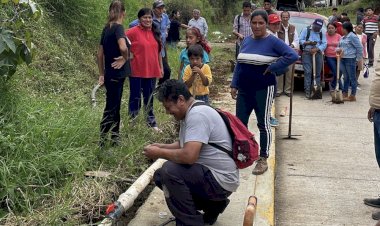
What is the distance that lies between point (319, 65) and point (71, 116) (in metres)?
6.87

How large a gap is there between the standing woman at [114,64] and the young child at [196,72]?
84cm

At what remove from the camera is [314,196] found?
5773 mm

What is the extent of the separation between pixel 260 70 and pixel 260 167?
1.08 metres

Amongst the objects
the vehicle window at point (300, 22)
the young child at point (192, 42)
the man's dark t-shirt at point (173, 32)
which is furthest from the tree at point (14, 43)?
the man's dark t-shirt at point (173, 32)

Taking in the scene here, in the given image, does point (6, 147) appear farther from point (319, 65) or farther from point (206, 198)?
point (319, 65)

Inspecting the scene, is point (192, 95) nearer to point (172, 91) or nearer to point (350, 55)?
point (172, 91)

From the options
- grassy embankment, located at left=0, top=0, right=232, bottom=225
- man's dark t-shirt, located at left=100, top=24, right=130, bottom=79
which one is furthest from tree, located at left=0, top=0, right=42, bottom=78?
man's dark t-shirt, located at left=100, top=24, right=130, bottom=79

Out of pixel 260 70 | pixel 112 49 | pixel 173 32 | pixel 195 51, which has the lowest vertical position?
pixel 173 32

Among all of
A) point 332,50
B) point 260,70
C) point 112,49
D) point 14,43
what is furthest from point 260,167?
point 332,50

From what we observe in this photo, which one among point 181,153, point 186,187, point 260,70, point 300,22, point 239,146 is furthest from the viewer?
point 300,22

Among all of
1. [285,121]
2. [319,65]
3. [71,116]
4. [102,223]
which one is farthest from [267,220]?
[319,65]

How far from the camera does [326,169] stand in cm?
671

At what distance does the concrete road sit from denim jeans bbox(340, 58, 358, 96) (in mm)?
933

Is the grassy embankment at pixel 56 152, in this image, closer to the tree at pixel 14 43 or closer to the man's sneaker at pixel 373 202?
the tree at pixel 14 43
